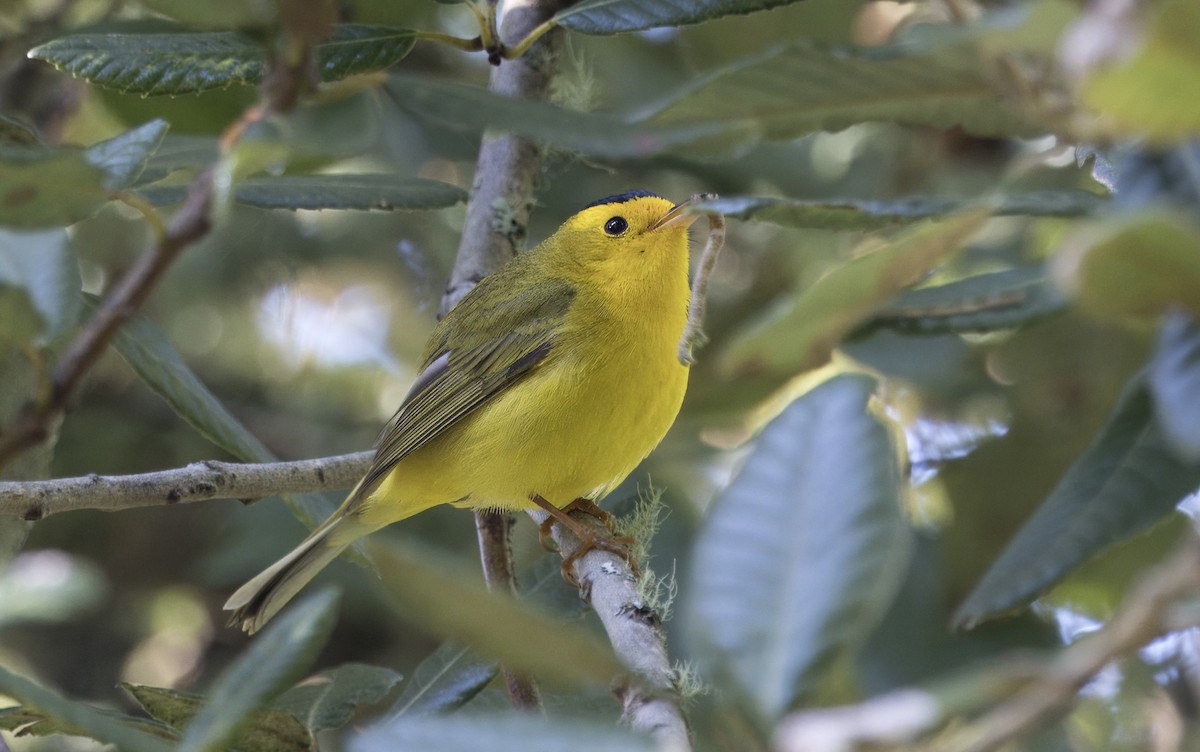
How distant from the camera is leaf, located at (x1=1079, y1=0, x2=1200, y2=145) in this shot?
931 mm

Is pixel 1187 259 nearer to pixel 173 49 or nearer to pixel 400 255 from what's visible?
pixel 173 49

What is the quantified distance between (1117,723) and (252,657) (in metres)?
2.43

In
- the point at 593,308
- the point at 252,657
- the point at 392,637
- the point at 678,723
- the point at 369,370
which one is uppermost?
the point at 252,657

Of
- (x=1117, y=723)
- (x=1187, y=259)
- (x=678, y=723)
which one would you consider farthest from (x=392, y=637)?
(x=1187, y=259)

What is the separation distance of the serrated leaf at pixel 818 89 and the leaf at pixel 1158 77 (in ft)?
1.51

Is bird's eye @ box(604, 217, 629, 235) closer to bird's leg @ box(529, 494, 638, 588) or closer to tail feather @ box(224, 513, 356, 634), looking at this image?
bird's leg @ box(529, 494, 638, 588)

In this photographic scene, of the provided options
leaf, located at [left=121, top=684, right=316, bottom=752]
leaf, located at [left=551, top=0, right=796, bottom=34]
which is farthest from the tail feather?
leaf, located at [left=551, top=0, right=796, bottom=34]

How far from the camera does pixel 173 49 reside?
204 cm

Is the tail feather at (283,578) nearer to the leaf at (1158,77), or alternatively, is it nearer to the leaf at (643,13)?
the leaf at (643,13)

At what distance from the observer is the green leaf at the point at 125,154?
1.46m

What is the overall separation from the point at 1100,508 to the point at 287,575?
6.86 feet

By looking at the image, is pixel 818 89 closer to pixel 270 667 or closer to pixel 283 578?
pixel 270 667

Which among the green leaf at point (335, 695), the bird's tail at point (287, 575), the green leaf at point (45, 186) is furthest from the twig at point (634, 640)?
the green leaf at point (45, 186)

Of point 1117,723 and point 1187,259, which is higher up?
point 1187,259
